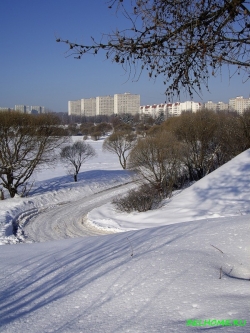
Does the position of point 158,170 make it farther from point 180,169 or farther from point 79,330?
point 79,330

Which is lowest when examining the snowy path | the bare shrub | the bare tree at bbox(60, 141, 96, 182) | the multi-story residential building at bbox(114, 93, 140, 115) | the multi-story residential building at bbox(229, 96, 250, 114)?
the snowy path

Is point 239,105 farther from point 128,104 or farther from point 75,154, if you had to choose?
point 128,104

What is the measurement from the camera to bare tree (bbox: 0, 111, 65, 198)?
24.0 metres

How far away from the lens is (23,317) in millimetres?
3633

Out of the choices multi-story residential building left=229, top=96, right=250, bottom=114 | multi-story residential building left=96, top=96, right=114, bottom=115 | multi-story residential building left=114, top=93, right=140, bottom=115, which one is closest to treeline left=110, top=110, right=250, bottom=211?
multi-story residential building left=229, top=96, right=250, bottom=114

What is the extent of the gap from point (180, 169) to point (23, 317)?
2250 centimetres

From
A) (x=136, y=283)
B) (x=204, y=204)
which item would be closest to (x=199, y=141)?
(x=204, y=204)

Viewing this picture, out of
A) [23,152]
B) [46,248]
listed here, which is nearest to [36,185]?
[23,152]

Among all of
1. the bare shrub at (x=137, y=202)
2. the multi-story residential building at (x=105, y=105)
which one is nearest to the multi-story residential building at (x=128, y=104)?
the multi-story residential building at (x=105, y=105)

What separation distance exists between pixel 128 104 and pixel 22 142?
111m

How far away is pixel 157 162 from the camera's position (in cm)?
2286

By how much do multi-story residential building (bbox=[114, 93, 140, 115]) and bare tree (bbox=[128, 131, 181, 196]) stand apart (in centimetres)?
10647

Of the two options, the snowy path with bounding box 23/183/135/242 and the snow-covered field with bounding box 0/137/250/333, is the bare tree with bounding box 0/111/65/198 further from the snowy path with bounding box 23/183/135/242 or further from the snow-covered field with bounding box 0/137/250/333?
the snow-covered field with bounding box 0/137/250/333

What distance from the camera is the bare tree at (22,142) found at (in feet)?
78.8
